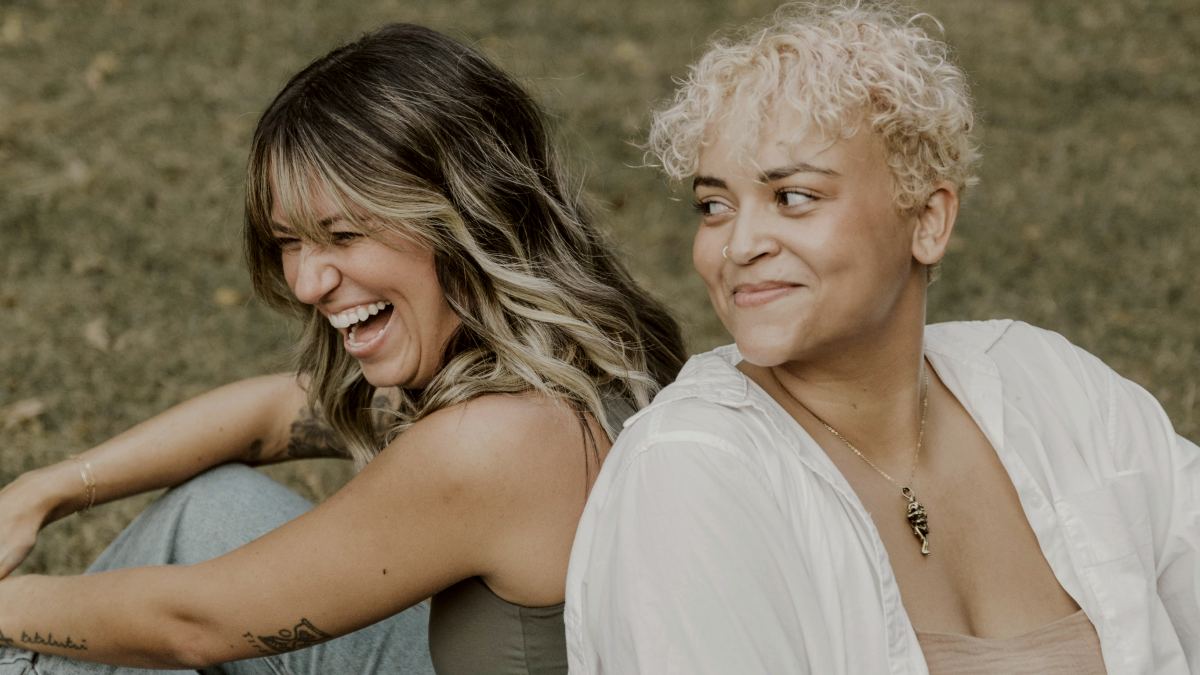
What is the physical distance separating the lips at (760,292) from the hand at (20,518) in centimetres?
173

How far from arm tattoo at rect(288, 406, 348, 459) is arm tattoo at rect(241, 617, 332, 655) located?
0.89 m

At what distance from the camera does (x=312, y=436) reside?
11.5 ft

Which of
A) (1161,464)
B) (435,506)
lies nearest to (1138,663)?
(1161,464)

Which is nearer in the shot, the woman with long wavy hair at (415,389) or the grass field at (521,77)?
the woman with long wavy hair at (415,389)

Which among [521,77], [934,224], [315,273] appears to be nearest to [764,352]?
[934,224]

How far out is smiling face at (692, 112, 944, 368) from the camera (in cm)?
232

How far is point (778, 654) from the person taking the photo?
81.4 inches

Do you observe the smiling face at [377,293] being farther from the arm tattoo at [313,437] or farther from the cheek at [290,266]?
the arm tattoo at [313,437]

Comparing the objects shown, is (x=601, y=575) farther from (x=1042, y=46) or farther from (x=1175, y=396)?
(x=1042, y=46)

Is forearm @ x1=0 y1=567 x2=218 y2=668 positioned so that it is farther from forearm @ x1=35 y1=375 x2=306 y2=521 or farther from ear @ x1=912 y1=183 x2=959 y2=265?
ear @ x1=912 y1=183 x2=959 y2=265

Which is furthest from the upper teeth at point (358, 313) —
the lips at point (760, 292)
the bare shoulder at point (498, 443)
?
the lips at point (760, 292)

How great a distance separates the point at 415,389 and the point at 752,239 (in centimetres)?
91

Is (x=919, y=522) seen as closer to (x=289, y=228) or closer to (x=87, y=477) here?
(x=289, y=228)

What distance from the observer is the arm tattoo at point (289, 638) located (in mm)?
2549
